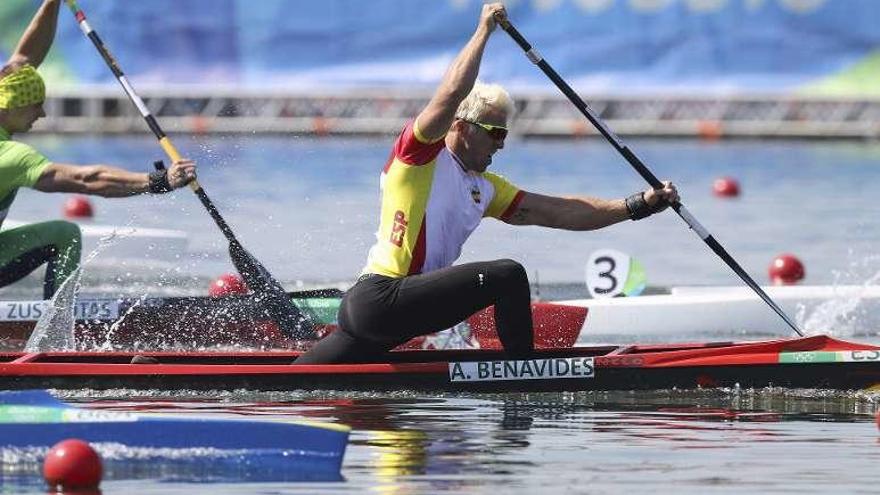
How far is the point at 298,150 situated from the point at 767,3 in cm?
861

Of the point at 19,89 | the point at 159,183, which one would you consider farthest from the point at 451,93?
the point at 19,89

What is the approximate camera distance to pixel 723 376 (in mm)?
9984

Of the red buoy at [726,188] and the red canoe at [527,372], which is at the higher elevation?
the red buoy at [726,188]

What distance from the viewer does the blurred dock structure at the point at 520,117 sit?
119ft

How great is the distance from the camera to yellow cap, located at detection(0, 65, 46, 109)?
1158 cm

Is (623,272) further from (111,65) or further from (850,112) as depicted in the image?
(850,112)

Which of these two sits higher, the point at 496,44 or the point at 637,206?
the point at 496,44

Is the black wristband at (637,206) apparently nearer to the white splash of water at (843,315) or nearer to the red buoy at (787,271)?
the white splash of water at (843,315)

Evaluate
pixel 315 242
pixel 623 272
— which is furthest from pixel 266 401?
pixel 315 242

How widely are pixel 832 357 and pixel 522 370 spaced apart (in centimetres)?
151

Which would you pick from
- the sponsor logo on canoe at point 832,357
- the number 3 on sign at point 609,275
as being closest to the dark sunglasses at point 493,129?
the sponsor logo on canoe at point 832,357

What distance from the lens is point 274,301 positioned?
12.0 metres

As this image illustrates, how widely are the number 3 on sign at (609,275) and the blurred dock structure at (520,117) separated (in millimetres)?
20825

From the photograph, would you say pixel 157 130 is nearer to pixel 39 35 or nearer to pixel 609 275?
pixel 39 35
